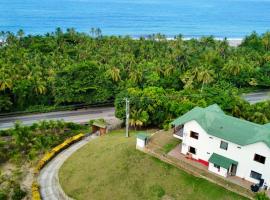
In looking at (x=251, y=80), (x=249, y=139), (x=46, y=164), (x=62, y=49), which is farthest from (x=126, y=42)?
(x=249, y=139)

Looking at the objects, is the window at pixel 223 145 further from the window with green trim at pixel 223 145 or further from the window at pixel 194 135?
the window at pixel 194 135

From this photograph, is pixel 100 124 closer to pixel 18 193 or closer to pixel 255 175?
pixel 18 193

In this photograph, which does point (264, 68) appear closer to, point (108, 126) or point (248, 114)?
point (248, 114)

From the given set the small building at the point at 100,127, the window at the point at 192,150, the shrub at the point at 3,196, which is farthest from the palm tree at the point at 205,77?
the shrub at the point at 3,196

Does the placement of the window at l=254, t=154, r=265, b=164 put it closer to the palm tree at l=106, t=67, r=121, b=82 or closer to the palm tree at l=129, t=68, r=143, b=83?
the palm tree at l=129, t=68, r=143, b=83

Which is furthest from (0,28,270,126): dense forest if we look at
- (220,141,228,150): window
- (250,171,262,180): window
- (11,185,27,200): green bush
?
(11,185,27,200): green bush

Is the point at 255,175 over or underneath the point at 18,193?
over

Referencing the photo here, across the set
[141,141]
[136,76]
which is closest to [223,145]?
[141,141]
